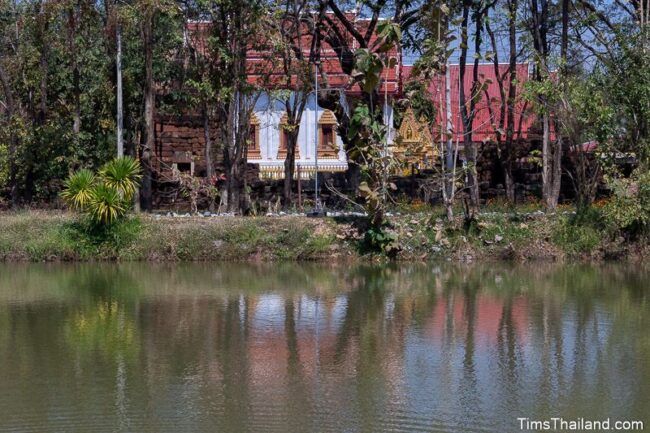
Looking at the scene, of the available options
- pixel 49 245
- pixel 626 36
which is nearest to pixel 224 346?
pixel 49 245

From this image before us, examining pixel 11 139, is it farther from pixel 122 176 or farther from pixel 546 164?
pixel 546 164

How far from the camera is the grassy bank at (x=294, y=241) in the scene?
2206 centimetres

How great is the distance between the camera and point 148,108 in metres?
25.3

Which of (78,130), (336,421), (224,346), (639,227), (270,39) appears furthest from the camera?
(78,130)

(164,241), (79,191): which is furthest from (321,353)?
(79,191)

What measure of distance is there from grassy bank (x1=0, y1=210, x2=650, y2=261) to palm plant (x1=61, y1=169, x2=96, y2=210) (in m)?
0.63

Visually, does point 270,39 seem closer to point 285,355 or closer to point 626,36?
point 626,36

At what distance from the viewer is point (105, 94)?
28094mm

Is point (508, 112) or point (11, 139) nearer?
point (11, 139)

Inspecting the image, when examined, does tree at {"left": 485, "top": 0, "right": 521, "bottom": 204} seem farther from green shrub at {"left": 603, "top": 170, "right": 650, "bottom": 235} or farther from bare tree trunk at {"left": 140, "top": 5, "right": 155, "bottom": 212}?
bare tree trunk at {"left": 140, "top": 5, "right": 155, "bottom": 212}

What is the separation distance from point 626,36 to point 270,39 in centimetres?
899

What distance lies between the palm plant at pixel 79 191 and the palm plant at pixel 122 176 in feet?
1.32

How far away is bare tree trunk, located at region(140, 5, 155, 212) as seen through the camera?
2486 centimetres

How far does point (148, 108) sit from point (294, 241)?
242 inches
